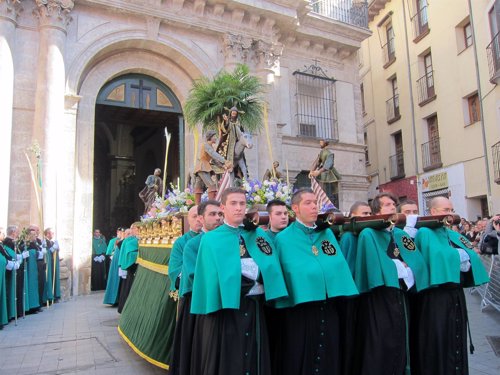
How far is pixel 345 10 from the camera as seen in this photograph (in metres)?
18.4

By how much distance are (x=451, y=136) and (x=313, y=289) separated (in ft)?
54.8

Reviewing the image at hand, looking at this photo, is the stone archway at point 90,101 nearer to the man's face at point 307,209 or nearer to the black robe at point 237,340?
the black robe at point 237,340

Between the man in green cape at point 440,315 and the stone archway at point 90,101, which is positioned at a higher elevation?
the stone archway at point 90,101

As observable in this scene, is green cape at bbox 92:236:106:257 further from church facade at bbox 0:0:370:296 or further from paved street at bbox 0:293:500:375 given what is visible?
paved street at bbox 0:293:500:375

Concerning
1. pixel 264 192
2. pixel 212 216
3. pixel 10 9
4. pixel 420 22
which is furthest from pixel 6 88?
pixel 420 22

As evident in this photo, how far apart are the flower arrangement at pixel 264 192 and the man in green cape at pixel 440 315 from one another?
2.46 m

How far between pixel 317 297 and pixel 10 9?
11727 millimetres

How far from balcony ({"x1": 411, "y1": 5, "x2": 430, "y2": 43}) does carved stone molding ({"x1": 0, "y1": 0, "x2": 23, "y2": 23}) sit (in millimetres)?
16088

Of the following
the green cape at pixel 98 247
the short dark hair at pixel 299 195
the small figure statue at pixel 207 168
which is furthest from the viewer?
the green cape at pixel 98 247

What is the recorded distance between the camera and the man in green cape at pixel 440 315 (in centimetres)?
372

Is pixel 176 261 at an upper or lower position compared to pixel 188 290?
upper

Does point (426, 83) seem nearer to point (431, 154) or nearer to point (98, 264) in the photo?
point (431, 154)

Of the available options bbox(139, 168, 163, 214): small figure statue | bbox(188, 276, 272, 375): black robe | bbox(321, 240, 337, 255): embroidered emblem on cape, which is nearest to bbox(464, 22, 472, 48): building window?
bbox(139, 168, 163, 214): small figure statue

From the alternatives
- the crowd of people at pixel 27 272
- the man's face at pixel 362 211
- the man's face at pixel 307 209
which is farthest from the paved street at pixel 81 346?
the man's face at pixel 307 209
